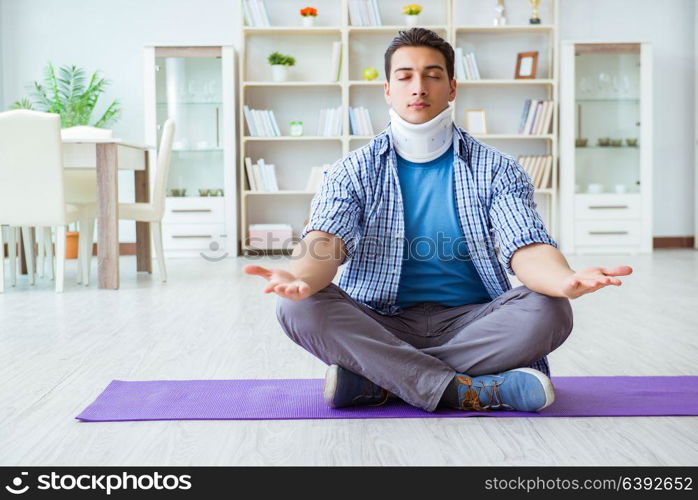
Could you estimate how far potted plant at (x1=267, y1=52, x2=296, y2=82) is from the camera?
648 centimetres

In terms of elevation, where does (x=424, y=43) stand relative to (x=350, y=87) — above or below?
below

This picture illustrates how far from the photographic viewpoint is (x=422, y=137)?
1885 millimetres

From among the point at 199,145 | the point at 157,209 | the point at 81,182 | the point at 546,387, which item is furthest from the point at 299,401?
the point at 199,145

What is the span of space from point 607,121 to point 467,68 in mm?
1172

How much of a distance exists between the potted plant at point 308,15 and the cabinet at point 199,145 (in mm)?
604

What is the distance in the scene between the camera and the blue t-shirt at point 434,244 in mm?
1879

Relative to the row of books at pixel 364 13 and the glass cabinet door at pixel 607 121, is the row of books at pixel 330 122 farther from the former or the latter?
the glass cabinet door at pixel 607 121

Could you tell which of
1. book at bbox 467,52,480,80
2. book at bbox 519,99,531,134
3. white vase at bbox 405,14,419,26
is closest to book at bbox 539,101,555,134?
book at bbox 519,99,531,134

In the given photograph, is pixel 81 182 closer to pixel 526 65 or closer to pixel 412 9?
pixel 412 9

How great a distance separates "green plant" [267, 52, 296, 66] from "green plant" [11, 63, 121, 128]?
4.00ft

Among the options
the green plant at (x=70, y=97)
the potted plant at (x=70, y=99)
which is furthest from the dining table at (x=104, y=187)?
the green plant at (x=70, y=97)

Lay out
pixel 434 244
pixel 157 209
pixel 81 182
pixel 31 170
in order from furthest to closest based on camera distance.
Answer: pixel 81 182, pixel 157 209, pixel 31 170, pixel 434 244

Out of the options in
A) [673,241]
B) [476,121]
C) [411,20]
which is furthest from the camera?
[673,241]

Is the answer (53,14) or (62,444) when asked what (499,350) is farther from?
(53,14)
